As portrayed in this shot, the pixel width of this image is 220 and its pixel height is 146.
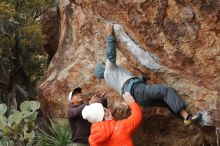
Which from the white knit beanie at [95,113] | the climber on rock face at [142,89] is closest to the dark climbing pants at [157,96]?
the climber on rock face at [142,89]

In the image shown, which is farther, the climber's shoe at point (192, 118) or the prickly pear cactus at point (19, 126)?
the prickly pear cactus at point (19, 126)

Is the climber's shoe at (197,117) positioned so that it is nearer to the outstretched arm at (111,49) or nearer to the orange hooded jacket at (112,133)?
the orange hooded jacket at (112,133)

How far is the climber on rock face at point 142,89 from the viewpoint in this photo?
24.4 feet

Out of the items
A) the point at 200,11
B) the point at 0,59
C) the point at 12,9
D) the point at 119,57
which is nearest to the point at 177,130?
the point at 119,57

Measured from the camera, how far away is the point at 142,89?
25.3ft

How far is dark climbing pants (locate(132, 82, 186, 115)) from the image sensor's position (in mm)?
7457

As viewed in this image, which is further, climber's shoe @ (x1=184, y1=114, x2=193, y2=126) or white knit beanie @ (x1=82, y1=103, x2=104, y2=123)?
climber's shoe @ (x1=184, y1=114, x2=193, y2=126)

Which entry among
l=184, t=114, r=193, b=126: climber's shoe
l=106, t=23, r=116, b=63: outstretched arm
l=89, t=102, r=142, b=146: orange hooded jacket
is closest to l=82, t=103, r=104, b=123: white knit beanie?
l=89, t=102, r=142, b=146: orange hooded jacket

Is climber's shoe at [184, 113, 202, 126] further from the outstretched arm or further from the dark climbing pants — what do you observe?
the outstretched arm

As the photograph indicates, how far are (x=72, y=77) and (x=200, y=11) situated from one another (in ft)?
15.2

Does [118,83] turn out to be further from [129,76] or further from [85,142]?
[85,142]

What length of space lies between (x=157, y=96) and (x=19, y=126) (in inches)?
132

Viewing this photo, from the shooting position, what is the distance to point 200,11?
23.7 ft

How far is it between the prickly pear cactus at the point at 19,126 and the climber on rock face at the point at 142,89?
2.23 m
